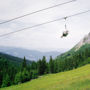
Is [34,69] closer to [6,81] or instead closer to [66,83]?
[6,81]

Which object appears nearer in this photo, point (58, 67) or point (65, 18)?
point (65, 18)

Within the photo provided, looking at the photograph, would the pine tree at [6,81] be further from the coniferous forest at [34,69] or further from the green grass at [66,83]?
the green grass at [66,83]

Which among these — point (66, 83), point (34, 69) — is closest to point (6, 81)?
point (34, 69)

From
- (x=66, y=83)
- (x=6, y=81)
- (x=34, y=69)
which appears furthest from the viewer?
(x=34, y=69)

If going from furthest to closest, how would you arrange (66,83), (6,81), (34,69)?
(34,69) < (6,81) < (66,83)

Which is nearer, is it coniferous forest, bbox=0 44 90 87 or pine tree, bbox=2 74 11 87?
coniferous forest, bbox=0 44 90 87

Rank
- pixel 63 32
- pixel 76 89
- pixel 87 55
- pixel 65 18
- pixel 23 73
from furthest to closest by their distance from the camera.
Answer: pixel 87 55
pixel 23 73
pixel 76 89
pixel 63 32
pixel 65 18

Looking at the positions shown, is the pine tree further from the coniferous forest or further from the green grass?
Result: the green grass

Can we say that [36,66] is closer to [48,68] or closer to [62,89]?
[48,68]

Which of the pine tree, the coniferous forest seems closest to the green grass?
the coniferous forest

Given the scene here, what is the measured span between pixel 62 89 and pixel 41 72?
70071 mm

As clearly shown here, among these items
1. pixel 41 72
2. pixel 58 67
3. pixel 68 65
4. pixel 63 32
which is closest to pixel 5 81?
pixel 41 72

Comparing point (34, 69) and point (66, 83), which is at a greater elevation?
point (34, 69)

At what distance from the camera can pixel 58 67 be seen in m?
110
